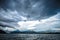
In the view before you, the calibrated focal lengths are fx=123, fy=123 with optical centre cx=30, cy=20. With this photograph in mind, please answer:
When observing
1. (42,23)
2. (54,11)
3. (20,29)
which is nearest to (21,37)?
(20,29)

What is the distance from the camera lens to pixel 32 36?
251 centimetres

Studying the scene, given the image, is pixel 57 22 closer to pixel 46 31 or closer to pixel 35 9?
pixel 46 31

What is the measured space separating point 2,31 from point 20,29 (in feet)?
1.25

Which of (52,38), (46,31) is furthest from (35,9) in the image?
(52,38)

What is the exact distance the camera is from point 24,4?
2596mm

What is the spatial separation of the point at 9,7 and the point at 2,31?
527mm

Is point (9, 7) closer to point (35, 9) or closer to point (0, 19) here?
point (0, 19)

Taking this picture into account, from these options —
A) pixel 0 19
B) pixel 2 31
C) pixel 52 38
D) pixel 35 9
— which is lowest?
pixel 52 38

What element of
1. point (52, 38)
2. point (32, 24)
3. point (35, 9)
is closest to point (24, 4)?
point (35, 9)

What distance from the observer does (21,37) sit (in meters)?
2.53

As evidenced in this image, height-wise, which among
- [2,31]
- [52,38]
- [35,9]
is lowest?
[52,38]

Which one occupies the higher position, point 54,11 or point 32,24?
point 54,11

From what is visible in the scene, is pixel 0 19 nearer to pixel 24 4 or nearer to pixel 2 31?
pixel 2 31

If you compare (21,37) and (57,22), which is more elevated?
(57,22)
